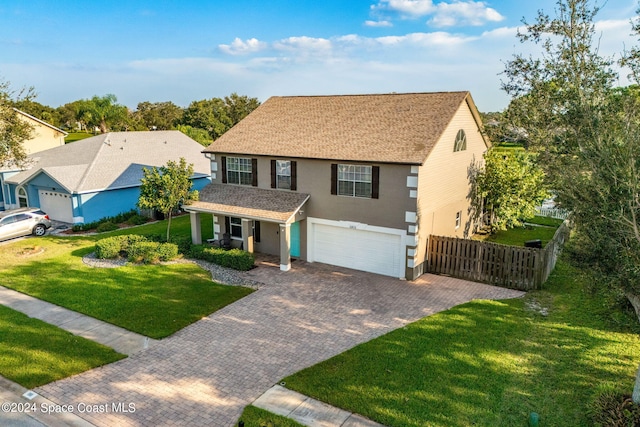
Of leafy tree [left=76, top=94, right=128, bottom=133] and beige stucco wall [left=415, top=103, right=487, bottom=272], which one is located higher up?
leafy tree [left=76, top=94, right=128, bottom=133]

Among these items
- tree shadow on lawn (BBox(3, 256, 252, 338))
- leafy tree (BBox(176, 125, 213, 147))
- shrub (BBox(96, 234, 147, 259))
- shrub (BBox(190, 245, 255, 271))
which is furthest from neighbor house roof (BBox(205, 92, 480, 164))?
leafy tree (BBox(176, 125, 213, 147))

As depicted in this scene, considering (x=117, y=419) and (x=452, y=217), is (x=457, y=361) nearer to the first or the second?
(x=117, y=419)

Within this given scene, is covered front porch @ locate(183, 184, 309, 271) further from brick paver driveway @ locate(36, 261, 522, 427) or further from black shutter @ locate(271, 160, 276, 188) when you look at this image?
brick paver driveway @ locate(36, 261, 522, 427)

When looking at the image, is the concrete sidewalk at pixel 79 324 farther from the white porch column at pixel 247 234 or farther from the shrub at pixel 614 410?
the shrub at pixel 614 410

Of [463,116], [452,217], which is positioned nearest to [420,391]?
[452,217]

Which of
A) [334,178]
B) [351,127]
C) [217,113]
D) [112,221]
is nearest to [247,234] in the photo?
[334,178]
